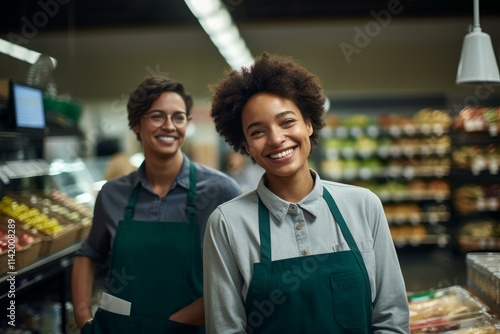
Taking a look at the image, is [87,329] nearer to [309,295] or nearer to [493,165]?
[309,295]

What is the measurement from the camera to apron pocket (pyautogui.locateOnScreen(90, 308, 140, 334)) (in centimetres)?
229

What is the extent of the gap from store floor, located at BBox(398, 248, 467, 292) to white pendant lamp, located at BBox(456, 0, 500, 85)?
13.6 feet

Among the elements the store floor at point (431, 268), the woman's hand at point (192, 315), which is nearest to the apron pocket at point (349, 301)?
the woman's hand at point (192, 315)

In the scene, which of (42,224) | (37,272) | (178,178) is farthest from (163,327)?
(42,224)

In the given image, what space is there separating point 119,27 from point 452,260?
23.7 feet

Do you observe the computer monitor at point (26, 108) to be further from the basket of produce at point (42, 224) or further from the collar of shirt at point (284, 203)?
the collar of shirt at point (284, 203)

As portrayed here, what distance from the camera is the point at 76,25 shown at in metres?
10.2

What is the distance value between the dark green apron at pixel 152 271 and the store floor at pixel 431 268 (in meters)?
4.83

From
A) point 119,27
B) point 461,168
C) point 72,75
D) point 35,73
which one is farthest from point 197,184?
point 72,75

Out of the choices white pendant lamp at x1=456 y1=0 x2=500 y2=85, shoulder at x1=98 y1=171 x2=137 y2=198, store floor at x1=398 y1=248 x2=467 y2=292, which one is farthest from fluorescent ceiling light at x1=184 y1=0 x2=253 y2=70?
store floor at x1=398 y1=248 x2=467 y2=292

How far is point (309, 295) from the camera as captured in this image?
176 centimetres

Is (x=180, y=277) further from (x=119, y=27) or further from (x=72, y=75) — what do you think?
(x=72, y=75)

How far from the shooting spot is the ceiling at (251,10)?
895 centimetres

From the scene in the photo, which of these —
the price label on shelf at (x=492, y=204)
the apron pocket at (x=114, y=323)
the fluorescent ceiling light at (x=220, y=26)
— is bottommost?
the price label on shelf at (x=492, y=204)
